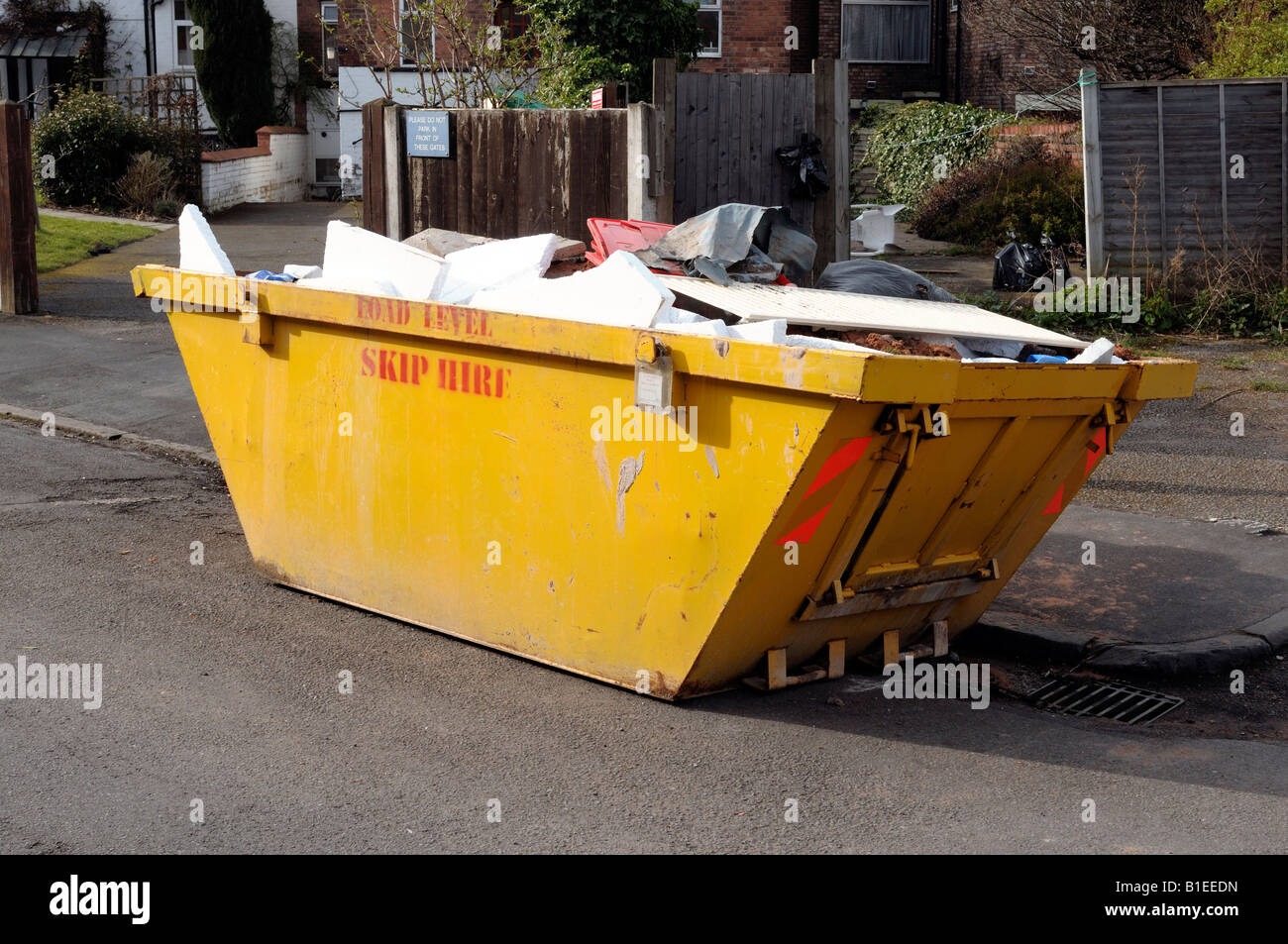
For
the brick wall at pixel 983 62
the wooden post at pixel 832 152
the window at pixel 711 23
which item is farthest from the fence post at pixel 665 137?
the window at pixel 711 23

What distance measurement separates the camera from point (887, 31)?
23953 mm

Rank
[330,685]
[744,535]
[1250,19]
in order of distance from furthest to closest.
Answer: [1250,19] < [330,685] < [744,535]

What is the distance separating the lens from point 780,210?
17.9 feet

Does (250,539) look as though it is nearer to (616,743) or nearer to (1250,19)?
(616,743)

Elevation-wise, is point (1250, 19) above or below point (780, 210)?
above

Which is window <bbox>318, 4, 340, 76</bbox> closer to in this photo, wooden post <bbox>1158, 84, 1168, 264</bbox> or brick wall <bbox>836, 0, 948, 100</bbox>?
brick wall <bbox>836, 0, 948, 100</bbox>

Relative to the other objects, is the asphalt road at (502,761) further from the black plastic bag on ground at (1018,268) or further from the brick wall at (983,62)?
the brick wall at (983,62)

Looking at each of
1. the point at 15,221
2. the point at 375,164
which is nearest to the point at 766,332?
the point at 375,164

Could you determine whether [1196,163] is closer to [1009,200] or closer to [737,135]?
A: [1009,200]

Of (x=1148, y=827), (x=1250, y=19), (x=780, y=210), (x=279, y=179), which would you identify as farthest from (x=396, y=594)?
(x=279, y=179)

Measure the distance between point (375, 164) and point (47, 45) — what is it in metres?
21.2

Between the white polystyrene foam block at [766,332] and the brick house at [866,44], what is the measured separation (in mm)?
19399

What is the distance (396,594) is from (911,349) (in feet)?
7.11

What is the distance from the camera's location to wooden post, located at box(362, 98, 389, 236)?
929 centimetres
